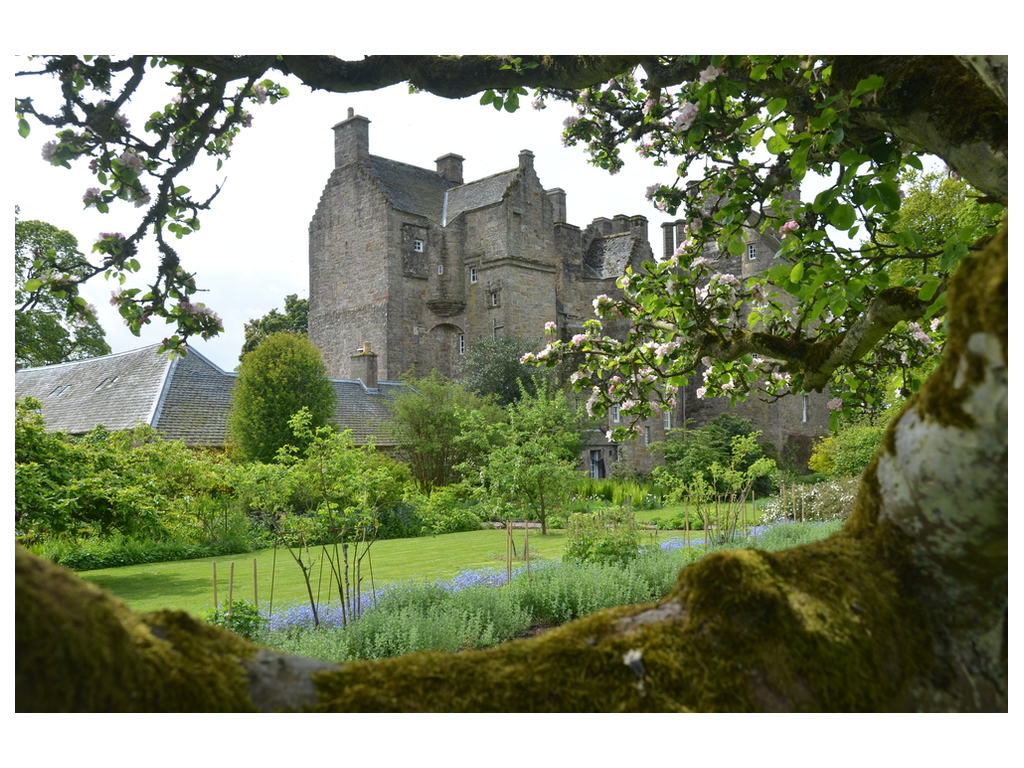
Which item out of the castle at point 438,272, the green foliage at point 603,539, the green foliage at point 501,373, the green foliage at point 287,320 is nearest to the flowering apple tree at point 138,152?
the green foliage at point 603,539

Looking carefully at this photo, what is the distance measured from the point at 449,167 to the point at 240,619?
31467 mm

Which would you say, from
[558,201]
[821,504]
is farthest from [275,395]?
[558,201]

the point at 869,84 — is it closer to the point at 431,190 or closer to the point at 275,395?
the point at 275,395

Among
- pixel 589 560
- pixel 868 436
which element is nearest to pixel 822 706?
pixel 589 560

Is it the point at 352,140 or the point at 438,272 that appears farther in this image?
the point at 438,272

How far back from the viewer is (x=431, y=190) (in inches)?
1293

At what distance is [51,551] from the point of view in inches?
448

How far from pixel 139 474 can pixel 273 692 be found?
918cm

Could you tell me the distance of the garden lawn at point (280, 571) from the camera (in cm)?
864

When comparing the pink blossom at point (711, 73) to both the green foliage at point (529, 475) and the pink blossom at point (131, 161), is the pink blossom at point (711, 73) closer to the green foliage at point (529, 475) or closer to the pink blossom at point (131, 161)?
the pink blossom at point (131, 161)

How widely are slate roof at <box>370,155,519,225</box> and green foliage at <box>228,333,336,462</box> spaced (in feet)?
41.7

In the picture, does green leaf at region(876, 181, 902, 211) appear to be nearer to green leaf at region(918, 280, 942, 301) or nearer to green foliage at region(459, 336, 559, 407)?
green leaf at region(918, 280, 942, 301)

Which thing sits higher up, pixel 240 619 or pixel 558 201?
pixel 558 201

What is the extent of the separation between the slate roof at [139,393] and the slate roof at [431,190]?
1269 cm
